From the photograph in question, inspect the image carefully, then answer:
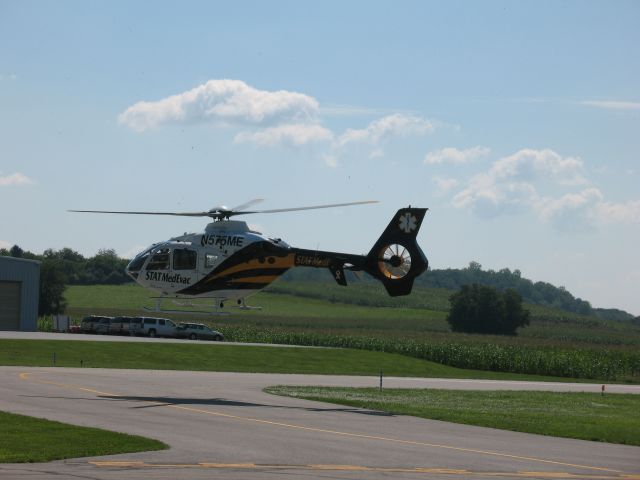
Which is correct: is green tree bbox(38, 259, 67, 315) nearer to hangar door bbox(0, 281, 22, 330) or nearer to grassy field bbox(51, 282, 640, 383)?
grassy field bbox(51, 282, 640, 383)

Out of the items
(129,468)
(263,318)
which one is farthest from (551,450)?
(263,318)

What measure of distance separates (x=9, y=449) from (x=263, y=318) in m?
97.5

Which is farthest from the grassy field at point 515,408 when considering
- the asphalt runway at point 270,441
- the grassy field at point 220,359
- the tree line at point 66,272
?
the tree line at point 66,272

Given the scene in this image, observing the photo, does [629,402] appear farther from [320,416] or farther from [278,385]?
[320,416]

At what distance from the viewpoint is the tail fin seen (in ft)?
134

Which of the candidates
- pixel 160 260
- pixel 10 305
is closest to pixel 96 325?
pixel 10 305

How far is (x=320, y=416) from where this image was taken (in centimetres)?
3703

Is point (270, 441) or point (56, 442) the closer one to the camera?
point (56, 442)

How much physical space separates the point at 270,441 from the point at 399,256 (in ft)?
43.9

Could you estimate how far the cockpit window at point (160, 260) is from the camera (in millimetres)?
40781

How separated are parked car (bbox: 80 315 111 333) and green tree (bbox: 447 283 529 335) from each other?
66751 mm

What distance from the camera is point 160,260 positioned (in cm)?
4084

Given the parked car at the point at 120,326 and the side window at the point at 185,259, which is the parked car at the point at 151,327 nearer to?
the parked car at the point at 120,326

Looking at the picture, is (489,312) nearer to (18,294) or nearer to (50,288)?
(50,288)
